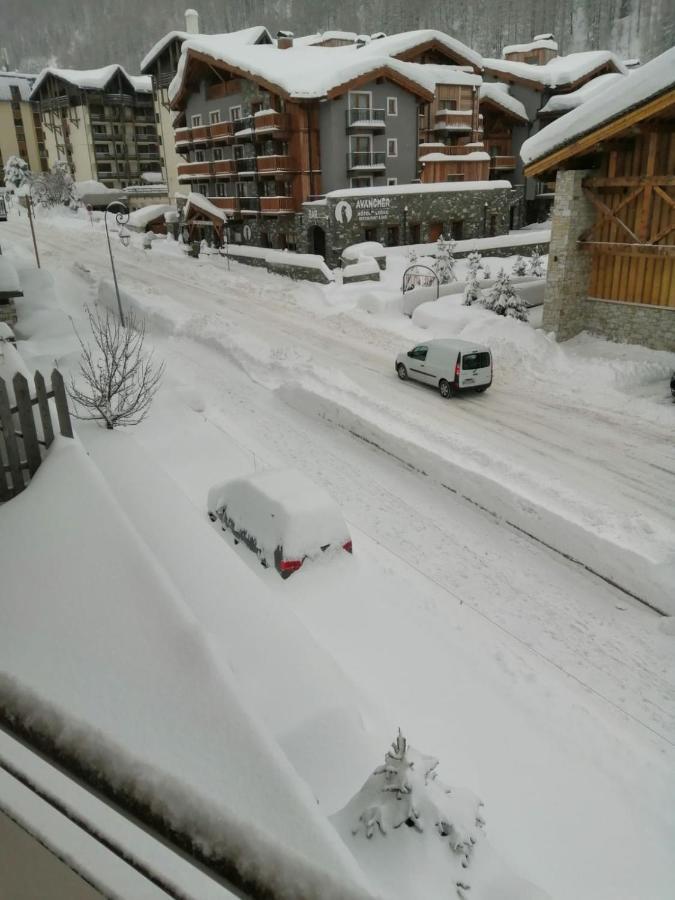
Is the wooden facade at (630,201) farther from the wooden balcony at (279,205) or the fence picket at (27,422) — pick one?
the wooden balcony at (279,205)

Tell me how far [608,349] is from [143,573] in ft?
69.8

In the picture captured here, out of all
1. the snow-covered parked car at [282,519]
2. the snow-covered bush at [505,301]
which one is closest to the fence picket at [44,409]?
the snow-covered parked car at [282,519]

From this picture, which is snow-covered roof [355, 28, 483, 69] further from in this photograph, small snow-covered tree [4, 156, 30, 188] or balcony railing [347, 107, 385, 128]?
→ small snow-covered tree [4, 156, 30, 188]

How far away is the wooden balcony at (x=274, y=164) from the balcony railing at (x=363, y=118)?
4331 mm

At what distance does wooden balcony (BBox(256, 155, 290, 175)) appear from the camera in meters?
38.6

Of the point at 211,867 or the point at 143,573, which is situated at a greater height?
the point at 211,867

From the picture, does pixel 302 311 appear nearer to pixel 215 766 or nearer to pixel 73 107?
pixel 215 766

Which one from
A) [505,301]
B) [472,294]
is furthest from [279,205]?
[505,301]

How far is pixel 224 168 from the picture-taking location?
4347 centimetres

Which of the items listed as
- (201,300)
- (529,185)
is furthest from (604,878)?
(529,185)

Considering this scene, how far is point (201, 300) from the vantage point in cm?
3133

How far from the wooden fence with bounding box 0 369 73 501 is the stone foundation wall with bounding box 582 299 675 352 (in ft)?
64.7

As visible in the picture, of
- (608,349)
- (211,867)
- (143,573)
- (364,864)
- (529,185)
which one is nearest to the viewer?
(211,867)

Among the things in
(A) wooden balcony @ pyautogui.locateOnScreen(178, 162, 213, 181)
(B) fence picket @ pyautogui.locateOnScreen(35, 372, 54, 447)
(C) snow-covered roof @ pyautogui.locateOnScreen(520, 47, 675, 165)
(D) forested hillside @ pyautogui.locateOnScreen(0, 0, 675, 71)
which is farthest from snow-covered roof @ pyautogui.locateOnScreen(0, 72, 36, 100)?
(B) fence picket @ pyautogui.locateOnScreen(35, 372, 54, 447)
